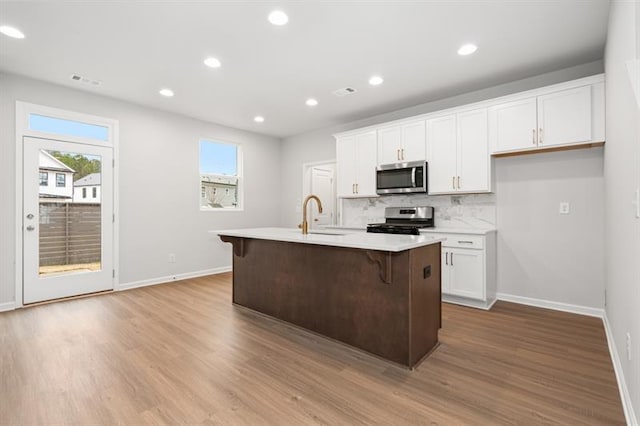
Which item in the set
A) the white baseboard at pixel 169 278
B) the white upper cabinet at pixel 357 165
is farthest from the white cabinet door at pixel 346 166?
the white baseboard at pixel 169 278

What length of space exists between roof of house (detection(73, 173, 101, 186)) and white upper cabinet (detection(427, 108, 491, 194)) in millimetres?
4513

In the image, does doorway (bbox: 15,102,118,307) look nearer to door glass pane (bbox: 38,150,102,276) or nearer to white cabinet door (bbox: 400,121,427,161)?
door glass pane (bbox: 38,150,102,276)

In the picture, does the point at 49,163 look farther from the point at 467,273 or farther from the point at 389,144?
the point at 467,273

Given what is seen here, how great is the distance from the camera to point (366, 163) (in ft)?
16.0

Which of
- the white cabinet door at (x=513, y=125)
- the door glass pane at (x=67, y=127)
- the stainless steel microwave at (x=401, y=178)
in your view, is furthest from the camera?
the stainless steel microwave at (x=401, y=178)

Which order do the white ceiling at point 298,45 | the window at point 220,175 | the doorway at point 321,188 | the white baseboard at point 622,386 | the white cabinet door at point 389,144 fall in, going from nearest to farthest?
the white baseboard at point 622,386 → the white ceiling at point 298,45 → the white cabinet door at point 389,144 → the window at point 220,175 → the doorway at point 321,188

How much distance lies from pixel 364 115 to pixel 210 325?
393 centimetres

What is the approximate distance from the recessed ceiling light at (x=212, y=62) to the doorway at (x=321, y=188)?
305cm

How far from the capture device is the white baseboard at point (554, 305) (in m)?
3.33

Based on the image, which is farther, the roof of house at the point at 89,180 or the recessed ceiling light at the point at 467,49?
the roof of house at the point at 89,180

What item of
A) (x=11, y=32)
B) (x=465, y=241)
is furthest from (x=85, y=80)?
(x=465, y=241)

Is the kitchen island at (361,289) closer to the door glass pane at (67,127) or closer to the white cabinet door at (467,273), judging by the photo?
the white cabinet door at (467,273)

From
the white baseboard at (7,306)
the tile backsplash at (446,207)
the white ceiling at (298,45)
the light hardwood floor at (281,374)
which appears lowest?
the light hardwood floor at (281,374)

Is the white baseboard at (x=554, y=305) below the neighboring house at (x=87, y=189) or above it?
below
